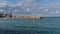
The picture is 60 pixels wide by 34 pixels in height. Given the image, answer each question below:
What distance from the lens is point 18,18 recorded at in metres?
0.67

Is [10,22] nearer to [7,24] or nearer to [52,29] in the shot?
[7,24]

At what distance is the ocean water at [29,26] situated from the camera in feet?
2.16

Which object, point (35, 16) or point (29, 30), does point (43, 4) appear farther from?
point (29, 30)

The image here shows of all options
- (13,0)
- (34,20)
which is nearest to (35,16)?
(34,20)

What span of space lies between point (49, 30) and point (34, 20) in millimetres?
121

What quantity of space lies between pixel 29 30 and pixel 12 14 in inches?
5.9

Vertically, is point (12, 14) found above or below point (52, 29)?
above

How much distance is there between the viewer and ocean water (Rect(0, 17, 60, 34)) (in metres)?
0.66

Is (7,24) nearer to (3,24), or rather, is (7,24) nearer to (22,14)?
(3,24)

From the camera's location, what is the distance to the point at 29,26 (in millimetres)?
667

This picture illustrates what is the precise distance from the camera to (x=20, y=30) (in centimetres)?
69

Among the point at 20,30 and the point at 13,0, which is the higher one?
the point at 13,0

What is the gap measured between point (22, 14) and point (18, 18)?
0.20 feet

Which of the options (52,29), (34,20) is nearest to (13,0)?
(34,20)
